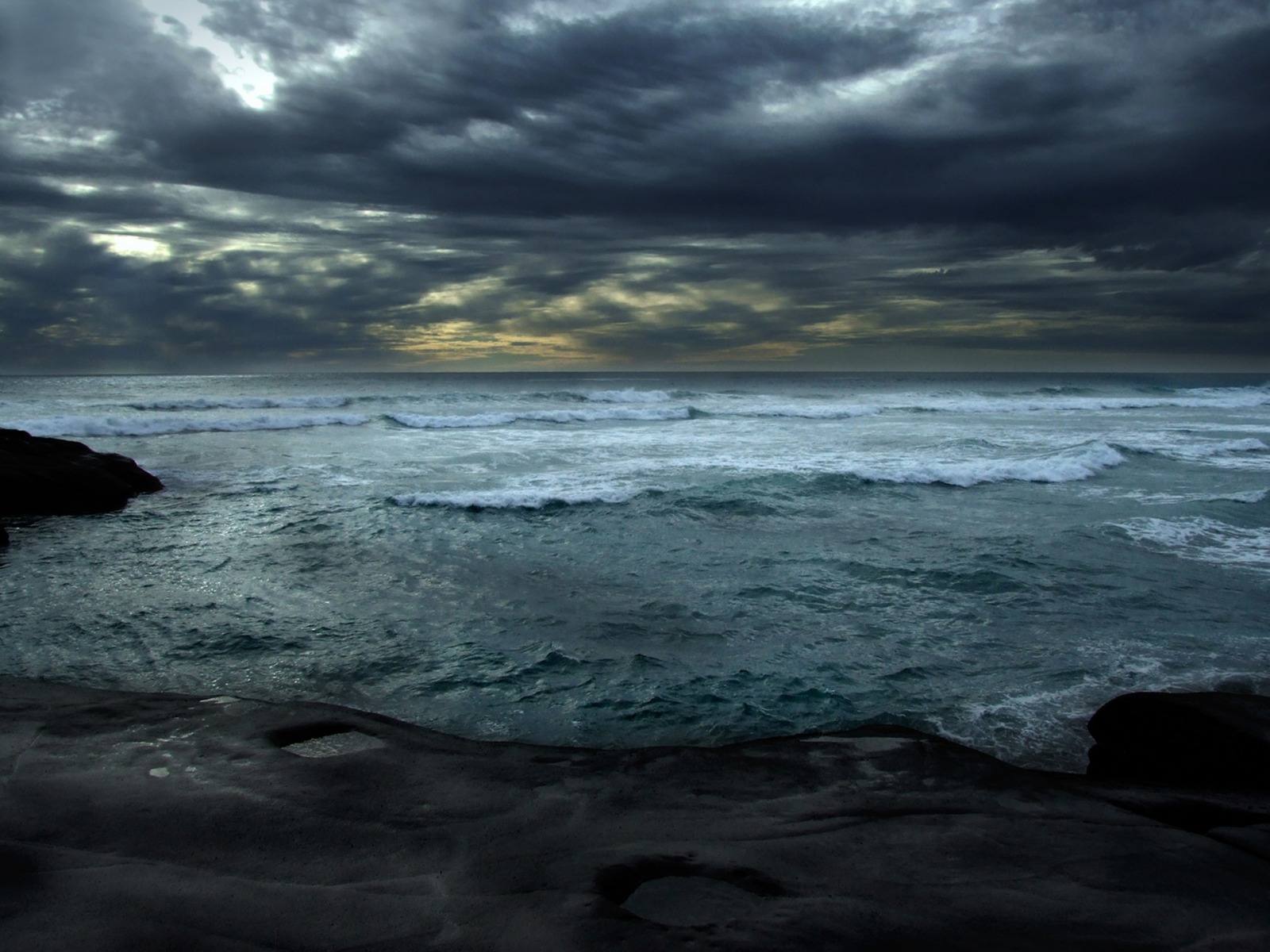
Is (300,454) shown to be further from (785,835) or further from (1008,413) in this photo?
(1008,413)

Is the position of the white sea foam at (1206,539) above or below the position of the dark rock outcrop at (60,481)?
below

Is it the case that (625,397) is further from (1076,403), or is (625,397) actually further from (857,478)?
(857,478)

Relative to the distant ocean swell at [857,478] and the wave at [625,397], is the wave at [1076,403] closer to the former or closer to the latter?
the wave at [625,397]

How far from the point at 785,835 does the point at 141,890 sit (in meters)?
2.84

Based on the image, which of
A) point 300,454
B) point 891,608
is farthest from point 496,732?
point 300,454

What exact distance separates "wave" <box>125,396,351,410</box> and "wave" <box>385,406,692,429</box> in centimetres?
951

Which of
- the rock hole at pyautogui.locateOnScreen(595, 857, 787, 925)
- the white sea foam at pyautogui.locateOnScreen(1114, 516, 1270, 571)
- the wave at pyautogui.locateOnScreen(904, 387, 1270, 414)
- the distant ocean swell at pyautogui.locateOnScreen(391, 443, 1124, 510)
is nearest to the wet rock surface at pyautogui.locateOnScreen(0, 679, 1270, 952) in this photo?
the rock hole at pyautogui.locateOnScreen(595, 857, 787, 925)

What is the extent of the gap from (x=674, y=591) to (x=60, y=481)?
444 inches

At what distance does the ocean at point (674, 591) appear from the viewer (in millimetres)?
5887

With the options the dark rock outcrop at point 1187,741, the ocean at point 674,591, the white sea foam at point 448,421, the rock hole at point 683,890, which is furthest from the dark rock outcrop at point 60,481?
the white sea foam at point 448,421

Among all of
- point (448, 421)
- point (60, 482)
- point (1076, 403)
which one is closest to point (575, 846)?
point (60, 482)

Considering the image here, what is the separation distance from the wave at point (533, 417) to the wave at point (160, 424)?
268cm

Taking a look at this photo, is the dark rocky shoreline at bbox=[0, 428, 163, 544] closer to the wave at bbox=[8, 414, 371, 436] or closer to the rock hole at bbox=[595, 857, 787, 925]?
the rock hole at bbox=[595, 857, 787, 925]

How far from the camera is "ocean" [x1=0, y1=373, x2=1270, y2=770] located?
19.3 feet
